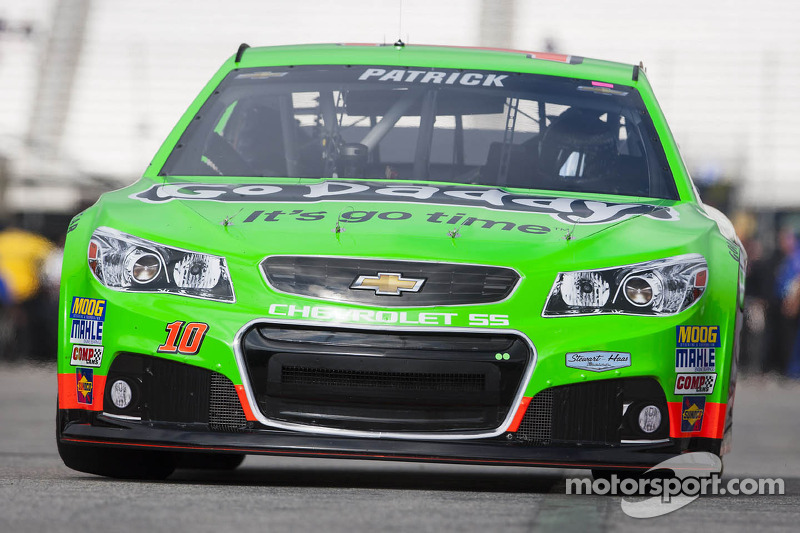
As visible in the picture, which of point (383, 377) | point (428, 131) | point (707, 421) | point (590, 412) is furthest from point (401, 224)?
point (707, 421)

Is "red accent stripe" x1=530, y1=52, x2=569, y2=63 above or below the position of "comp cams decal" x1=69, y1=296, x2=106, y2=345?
above

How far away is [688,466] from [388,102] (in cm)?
200

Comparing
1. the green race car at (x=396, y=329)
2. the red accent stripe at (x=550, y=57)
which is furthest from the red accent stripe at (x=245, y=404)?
the red accent stripe at (x=550, y=57)

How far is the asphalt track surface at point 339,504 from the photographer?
3.96m

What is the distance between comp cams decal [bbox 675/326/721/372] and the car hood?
0.28 m

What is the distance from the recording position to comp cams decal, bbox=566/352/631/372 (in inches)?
188

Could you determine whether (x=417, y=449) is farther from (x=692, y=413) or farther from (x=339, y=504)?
(x=692, y=413)

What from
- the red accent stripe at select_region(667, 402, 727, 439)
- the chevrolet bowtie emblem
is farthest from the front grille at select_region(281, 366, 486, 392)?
Result: the red accent stripe at select_region(667, 402, 727, 439)

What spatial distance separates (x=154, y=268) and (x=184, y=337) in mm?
276

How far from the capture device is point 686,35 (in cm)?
2198

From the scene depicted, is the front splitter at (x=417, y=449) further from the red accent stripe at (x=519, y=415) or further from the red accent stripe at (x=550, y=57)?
the red accent stripe at (x=550, y=57)

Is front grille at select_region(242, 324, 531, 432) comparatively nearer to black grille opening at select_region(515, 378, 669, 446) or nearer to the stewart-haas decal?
black grille opening at select_region(515, 378, 669, 446)

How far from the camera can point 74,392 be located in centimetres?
507

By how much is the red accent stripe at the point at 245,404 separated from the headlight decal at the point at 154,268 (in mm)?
293
